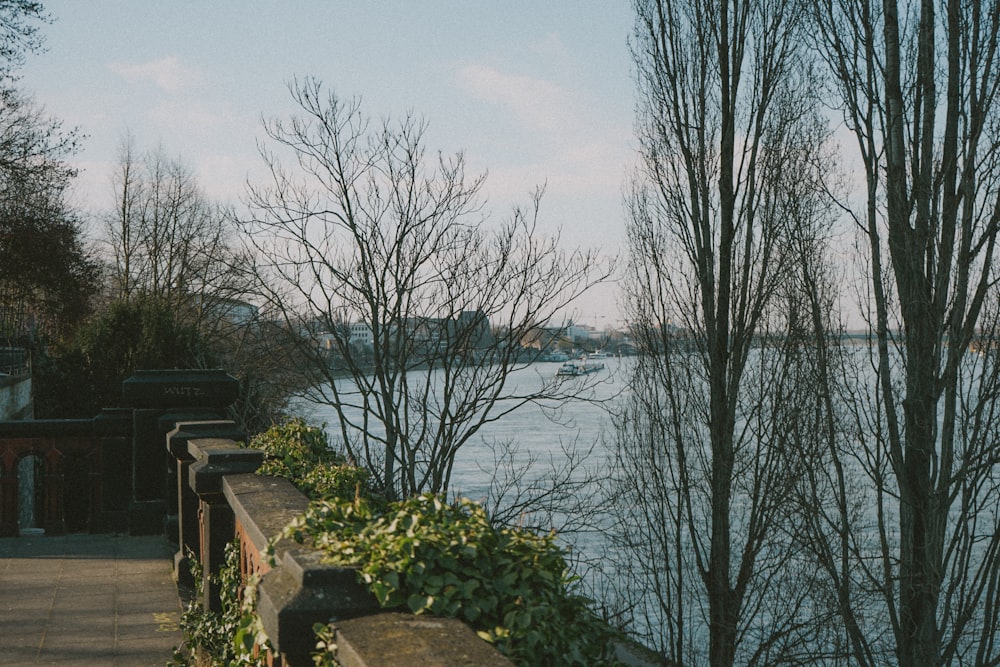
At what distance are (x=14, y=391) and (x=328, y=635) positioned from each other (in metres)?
23.7

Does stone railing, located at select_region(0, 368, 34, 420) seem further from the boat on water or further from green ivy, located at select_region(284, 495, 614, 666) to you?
green ivy, located at select_region(284, 495, 614, 666)

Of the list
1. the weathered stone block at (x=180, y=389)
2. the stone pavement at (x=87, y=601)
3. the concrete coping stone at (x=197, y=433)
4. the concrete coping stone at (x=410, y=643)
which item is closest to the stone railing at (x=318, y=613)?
the concrete coping stone at (x=410, y=643)

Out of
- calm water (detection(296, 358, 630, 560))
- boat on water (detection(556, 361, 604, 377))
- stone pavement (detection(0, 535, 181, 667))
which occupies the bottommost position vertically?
calm water (detection(296, 358, 630, 560))

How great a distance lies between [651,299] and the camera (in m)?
16.7

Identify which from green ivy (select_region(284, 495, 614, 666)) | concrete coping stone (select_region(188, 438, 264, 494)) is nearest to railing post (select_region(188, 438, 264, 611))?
concrete coping stone (select_region(188, 438, 264, 494))

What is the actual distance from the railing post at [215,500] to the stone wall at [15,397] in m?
17.7

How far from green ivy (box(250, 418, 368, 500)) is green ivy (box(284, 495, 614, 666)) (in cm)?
115

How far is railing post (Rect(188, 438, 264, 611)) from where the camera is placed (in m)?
4.76

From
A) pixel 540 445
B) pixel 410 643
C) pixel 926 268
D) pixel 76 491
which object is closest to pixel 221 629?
pixel 410 643

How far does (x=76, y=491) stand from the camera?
8508mm

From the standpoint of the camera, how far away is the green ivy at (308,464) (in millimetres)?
4355

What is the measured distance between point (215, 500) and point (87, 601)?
6.18ft

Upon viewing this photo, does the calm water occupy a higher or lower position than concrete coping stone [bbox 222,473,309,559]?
lower

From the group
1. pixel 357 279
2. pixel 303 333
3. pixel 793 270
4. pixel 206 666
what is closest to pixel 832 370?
pixel 793 270
